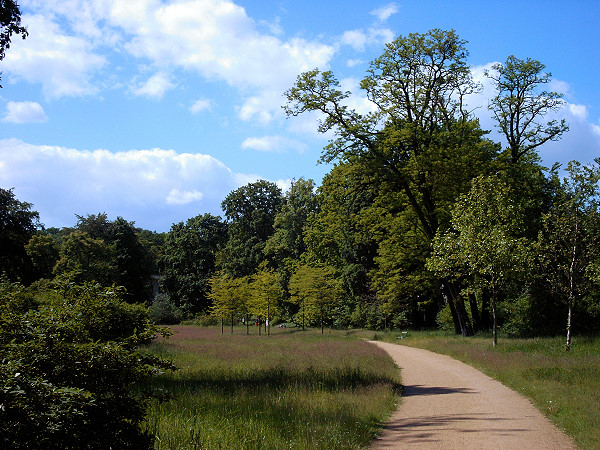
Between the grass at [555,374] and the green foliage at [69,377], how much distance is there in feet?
22.1

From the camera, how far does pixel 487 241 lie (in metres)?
22.8

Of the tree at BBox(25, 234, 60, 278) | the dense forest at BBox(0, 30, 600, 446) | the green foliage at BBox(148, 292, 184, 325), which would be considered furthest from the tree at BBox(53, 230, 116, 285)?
the dense forest at BBox(0, 30, 600, 446)

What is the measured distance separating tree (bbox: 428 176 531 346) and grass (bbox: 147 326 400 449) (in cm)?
874

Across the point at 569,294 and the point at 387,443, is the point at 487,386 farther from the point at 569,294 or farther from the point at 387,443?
the point at 569,294

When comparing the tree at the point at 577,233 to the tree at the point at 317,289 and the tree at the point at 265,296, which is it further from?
the tree at the point at 265,296

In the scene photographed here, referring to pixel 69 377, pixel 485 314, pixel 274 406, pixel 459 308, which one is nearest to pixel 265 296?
pixel 485 314

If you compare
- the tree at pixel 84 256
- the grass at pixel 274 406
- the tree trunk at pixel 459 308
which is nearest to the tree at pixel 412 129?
the tree trunk at pixel 459 308

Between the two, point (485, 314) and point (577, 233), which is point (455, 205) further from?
point (485, 314)

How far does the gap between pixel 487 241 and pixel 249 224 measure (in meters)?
58.5

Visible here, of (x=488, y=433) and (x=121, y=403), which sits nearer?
(x=121, y=403)

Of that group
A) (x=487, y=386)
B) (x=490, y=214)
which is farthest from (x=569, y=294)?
(x=487, y=386)

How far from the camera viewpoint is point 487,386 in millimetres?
13367

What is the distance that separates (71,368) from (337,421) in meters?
5.14

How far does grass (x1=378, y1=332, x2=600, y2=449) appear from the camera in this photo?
8.68 m
